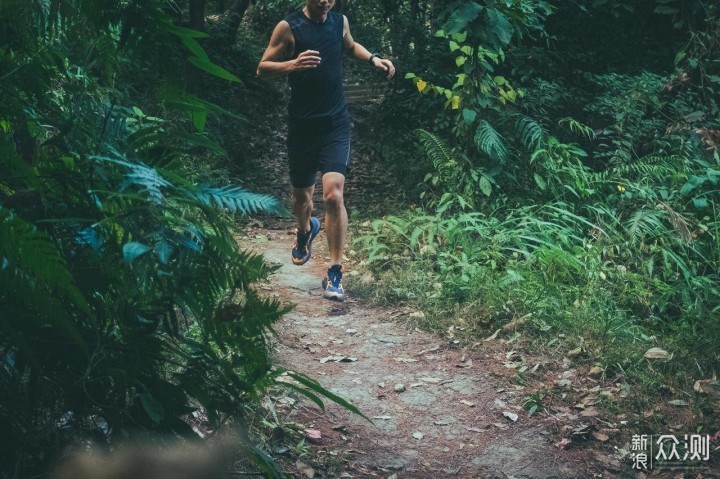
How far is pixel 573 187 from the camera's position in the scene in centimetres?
691

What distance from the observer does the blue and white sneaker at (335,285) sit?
5.73 m

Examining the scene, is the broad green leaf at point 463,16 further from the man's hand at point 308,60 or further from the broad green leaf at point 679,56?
the broad green leaf at point 679,56

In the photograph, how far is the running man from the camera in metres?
5.49

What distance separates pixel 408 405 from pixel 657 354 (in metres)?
1.43

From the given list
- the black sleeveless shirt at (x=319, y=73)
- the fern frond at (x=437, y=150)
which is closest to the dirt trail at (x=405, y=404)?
the black sleeveless shirt at (x=319, y=73)

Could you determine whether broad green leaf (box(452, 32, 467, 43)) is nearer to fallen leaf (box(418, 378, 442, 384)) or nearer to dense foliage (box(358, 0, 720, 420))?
dense foliage (box(358, 0, 720, 420))

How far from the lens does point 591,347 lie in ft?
14.5

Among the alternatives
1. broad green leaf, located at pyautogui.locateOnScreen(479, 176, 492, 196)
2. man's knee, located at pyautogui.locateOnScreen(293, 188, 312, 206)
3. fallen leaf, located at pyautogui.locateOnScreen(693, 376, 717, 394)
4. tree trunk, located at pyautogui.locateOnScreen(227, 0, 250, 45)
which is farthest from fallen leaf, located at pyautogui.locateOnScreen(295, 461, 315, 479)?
tree trunk, located at pyautogui.locateOnScreen(227, 0, 250, 45)

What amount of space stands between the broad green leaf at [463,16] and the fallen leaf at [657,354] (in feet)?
11.1

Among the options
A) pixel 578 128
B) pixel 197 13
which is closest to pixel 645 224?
pixel 578 128

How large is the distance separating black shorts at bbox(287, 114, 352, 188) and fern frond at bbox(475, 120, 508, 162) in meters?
1.65

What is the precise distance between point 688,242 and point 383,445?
133 inches

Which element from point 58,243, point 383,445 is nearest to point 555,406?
point 383,445

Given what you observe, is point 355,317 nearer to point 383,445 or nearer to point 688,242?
point 383,445
